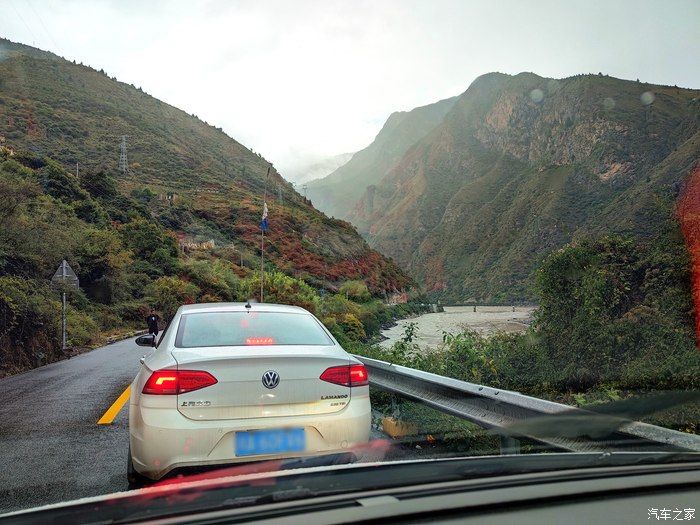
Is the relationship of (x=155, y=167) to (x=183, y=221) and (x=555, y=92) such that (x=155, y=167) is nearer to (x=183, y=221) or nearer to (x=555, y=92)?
(x=183, y=221)

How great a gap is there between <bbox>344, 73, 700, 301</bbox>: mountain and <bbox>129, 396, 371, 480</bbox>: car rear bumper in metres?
7.80

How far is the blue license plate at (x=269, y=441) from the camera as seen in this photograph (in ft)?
11.7

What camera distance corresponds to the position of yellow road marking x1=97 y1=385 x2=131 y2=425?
677 cm

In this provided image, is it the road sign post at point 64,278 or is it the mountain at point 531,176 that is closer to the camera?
the road sign post at point 64,278

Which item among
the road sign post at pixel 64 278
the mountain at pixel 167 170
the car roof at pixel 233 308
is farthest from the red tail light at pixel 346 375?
the mountain at pixel 167 170

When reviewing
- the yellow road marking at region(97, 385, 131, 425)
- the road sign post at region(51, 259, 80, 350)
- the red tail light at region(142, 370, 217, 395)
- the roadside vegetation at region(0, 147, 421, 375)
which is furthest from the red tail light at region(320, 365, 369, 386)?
the road sign post at region(51, 259, 80, 350)

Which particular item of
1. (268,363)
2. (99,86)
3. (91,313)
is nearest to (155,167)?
(99,86)

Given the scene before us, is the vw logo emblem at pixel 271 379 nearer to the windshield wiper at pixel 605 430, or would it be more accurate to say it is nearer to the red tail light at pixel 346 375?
the red tail light at pixel 346 375

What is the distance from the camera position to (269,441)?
11.8 ft

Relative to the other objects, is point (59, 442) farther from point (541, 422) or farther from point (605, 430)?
point (605, 430)

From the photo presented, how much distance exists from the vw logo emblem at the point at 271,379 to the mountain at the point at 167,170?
4222cm

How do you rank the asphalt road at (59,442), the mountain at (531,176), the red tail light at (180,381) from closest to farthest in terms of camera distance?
the red tail light at (180,381)
the asphalt road at (59,442)
the mountain at (531,176)

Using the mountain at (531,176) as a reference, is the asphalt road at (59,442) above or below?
below

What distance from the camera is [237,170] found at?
292 ft
